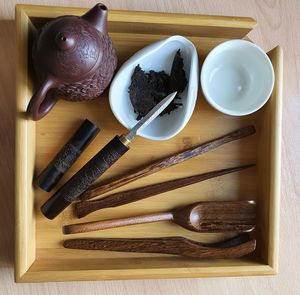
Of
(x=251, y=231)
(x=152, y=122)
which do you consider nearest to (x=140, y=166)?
(x=152, y=122)

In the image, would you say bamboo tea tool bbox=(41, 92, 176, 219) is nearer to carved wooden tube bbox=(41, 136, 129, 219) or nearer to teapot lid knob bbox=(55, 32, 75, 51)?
carved wooden tube bbox=(41, 136, 129, 219)

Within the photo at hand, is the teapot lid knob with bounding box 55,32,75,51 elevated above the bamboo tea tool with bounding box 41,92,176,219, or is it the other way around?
the teapot lid knob with bounding box 55,32,75,51

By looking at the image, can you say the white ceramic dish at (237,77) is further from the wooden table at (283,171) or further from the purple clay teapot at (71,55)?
the purple clay teapot at (71,55)

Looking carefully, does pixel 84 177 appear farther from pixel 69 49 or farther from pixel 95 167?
pixel 69 49

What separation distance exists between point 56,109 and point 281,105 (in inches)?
13.9

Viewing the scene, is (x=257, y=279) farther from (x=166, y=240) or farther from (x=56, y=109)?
(x=56, y=109)

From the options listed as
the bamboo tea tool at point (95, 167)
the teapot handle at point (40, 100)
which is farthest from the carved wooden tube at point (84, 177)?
the teapot handle at point (40, 100)

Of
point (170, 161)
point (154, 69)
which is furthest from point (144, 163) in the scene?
point (154, 69)

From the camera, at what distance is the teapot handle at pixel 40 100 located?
0.53 metres

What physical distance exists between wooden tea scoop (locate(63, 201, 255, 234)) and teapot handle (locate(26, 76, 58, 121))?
0.19 metres

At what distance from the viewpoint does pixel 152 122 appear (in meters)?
0.64

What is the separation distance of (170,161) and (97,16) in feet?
0.81

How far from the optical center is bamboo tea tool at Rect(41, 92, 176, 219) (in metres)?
0.59

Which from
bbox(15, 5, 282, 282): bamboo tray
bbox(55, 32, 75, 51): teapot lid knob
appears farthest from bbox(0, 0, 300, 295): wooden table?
bbox(55, 32, 75, 51): teapot lid knob
